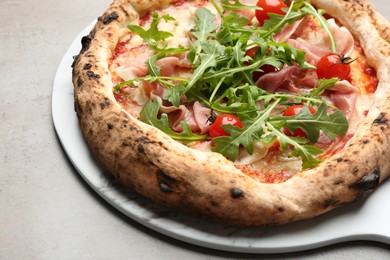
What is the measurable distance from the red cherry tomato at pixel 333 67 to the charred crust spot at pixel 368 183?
35.5 inches

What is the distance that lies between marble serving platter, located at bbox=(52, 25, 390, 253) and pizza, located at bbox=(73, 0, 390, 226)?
0.08 meters

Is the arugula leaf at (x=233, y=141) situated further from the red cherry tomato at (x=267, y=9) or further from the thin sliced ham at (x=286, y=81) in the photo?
the red cherry tomato at (x=267, y=9)

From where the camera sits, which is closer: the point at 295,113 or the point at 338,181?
the point at 338,181

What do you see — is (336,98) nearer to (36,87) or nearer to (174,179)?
(174,179)

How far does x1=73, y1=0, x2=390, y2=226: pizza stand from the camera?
10.9ft

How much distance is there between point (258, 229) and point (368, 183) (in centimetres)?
65

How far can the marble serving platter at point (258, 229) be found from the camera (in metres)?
3.27

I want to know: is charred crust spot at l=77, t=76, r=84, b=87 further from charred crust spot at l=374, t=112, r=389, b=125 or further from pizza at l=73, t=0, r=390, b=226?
charred crust spot at l=374, t=112, r=389, b=125

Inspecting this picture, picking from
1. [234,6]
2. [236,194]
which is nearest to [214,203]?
[236,194]

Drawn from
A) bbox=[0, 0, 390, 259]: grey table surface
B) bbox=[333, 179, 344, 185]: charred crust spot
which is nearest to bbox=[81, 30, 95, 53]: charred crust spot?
bbox=[0, 0, 390, 259]: grey table surface

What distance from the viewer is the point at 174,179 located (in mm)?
3320

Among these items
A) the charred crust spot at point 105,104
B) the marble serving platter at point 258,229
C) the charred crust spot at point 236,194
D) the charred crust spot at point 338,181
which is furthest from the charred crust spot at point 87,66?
the charred crust spot at point 338,181

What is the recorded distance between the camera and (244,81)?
404cm

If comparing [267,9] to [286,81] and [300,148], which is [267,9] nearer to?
[286,81]
